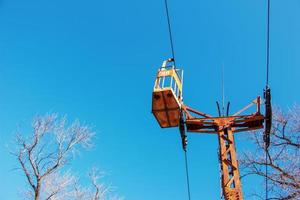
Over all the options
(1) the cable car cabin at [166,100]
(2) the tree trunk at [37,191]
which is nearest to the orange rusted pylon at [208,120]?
(1) the cable car cabin at [166,100]

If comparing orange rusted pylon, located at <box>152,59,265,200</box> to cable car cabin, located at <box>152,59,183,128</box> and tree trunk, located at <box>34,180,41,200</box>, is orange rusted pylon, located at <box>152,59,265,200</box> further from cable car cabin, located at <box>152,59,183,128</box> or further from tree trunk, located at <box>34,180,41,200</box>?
tree trunk, located at <box>34,180,41,200</box>

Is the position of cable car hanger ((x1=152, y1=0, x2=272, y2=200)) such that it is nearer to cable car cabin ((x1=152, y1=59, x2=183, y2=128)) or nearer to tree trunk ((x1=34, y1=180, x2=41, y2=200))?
cable car cabin ((x1=152, y1=59, x2=183, y2=128))

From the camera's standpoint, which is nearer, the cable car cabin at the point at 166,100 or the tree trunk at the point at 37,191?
the cable car cabin at the point at 166,100

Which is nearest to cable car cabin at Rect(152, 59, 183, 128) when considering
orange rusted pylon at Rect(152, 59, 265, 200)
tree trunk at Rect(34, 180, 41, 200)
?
orange rusted pylon at Rect(152, 59, 265, 200)

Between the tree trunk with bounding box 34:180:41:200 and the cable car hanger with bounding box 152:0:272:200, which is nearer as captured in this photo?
the cable car hanger with bounding box 152:0:272:200

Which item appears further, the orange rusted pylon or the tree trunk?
the tree trunk

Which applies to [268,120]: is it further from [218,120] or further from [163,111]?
[163,111]

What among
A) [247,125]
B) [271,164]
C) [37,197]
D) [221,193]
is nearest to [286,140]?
[271,164]

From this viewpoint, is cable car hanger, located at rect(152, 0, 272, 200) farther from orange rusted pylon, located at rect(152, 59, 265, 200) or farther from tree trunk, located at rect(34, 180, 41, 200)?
tree trunk, located at rect(34, 180, 41, 200)

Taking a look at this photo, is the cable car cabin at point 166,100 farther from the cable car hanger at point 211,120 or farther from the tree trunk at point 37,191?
the tree trunk at point 37,191

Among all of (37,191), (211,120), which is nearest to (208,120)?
(211,120)

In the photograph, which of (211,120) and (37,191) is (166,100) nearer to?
(211,120)

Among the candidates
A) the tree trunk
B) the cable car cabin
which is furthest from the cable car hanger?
the tree trunk

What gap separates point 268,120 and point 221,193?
228 cm
